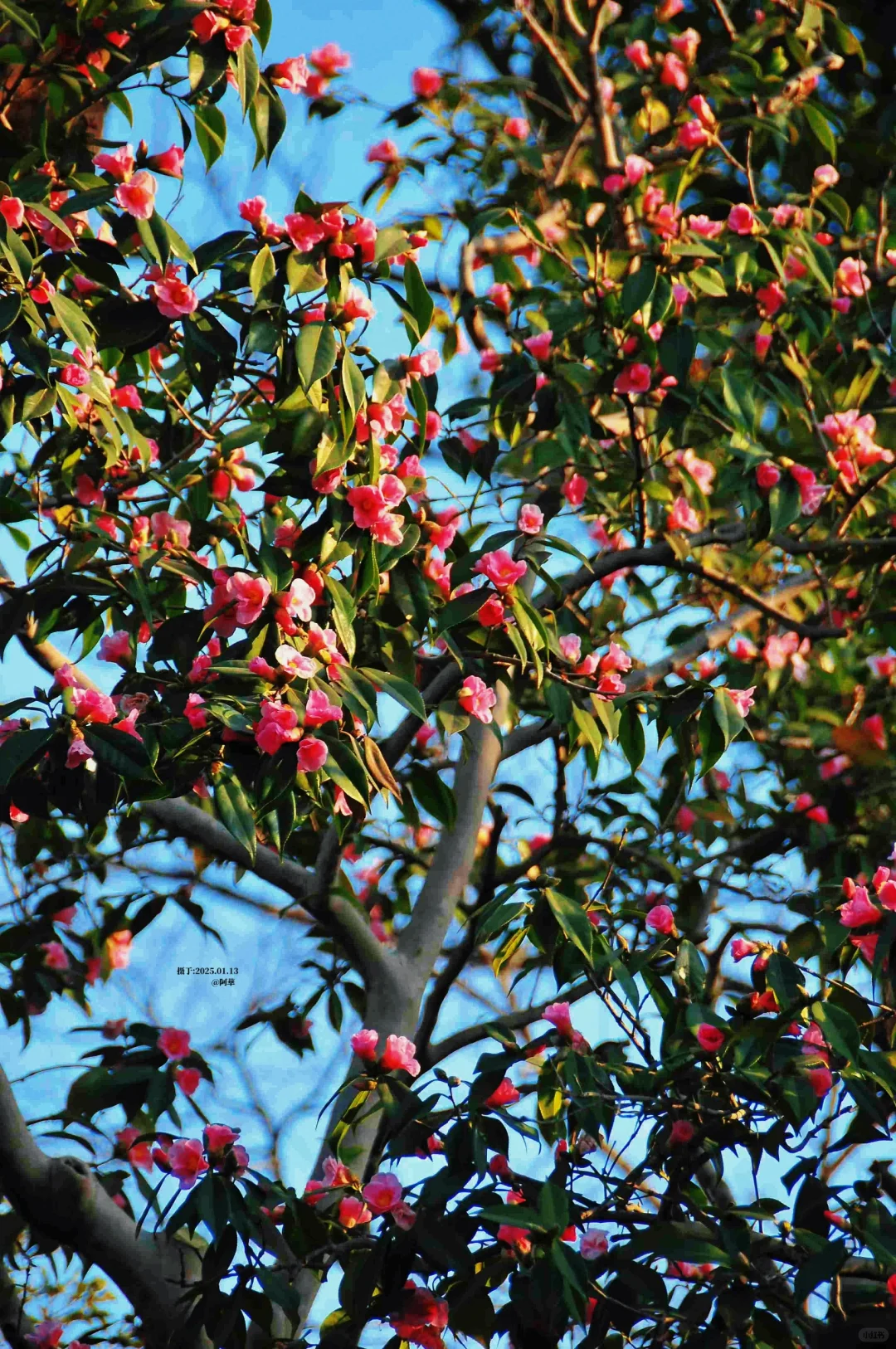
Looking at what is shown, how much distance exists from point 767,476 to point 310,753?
1121 mm

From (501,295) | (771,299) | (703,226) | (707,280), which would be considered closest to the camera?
(707,280)

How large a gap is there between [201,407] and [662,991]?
0.96 metres

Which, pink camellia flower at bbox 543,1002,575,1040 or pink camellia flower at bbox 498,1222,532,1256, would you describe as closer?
pink camellia flower at bbox 498,1222,532,1256

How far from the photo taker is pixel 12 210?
57.8 inches

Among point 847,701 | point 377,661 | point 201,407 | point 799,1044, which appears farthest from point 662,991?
point 847,701

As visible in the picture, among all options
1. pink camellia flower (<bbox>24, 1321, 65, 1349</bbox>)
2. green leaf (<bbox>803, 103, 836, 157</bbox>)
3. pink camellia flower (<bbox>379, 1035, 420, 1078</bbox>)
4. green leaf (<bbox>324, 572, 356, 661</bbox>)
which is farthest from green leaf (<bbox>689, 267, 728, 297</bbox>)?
pink camellia flower (<bbox>24, 1321, 65, 1349</bbox>)

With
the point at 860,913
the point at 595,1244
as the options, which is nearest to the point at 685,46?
the point at 860,913

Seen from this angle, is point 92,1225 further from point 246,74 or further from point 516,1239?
point 246,74

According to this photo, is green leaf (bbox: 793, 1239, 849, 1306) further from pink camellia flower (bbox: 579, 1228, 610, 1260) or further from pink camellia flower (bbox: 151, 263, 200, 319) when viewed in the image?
pink camellia flower (bbox: 151, 263, 200, 319)

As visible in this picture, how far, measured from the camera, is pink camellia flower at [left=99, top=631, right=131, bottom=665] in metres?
1.57

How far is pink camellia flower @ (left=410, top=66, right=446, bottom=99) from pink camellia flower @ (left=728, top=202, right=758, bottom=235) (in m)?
0.77

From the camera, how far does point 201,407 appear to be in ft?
5.88

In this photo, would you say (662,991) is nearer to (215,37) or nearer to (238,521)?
(238,521)

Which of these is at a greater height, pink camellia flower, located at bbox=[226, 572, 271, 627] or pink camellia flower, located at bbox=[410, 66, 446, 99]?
pink camellia flower, located at bbox=[410, 66, 446, 99]
